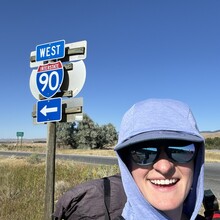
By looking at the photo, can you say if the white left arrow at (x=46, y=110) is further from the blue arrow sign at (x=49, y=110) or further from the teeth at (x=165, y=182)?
the teeth at (x=165, y=182)

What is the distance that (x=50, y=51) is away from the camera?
15.1 ft

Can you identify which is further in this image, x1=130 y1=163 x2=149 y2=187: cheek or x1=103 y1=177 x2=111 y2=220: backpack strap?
x1=103 y1=177 x2=111 y2=220: backpack strap

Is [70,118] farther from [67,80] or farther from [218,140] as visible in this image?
[218,140]

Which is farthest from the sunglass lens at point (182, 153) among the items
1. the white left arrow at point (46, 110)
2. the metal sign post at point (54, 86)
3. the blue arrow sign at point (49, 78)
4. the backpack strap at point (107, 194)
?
the white left arrow at point (46, 110)

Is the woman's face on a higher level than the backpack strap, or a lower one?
higher

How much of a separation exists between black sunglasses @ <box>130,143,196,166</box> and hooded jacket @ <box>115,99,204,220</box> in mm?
54

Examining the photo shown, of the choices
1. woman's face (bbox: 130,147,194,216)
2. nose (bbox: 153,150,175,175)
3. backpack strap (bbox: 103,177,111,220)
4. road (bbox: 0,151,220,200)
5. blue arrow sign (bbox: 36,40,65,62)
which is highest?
blue arrow sign (bbox: 36,40,65,62)

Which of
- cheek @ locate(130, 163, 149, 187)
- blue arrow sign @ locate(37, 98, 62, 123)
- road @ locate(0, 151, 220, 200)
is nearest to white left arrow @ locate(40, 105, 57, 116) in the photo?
blue arrow sign @ locate(37, 98, 62, 123)

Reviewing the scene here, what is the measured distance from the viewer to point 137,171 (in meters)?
1.43

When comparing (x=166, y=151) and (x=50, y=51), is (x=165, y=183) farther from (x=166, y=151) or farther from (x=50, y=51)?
(x=50, y=51)

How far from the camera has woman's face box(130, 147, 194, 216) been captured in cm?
135

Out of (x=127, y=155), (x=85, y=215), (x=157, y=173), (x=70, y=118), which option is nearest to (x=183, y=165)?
(x=157, y=173)

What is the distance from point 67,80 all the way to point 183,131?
3327 millimetres

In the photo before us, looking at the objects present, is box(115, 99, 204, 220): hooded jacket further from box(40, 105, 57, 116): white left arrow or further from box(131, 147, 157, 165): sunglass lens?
box(40, 105, 57, 116): white left arrow
